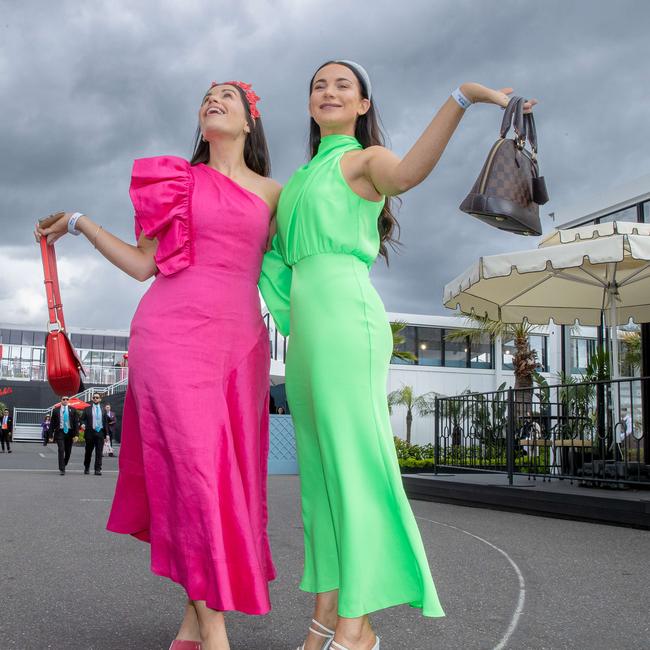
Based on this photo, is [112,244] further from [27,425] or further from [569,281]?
[27,425]

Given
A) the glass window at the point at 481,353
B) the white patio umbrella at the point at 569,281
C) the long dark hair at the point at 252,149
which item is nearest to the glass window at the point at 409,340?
the glass window at the point at 481,353

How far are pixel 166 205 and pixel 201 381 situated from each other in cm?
61

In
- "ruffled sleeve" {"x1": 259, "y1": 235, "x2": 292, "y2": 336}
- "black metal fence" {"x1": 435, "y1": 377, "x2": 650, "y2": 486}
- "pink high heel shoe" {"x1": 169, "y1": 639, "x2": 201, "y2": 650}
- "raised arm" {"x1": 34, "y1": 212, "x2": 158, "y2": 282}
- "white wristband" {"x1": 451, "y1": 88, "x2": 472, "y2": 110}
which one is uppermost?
"white wristband" {"x1": 451, "y1": 88, "x2": 472, "y2": 110}

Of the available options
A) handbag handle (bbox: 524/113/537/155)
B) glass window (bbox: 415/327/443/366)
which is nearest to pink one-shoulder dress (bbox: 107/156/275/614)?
handbag handle (bbox: 524/113/537/155)

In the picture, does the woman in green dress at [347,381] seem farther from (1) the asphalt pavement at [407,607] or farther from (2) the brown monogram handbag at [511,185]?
(1) the asphalt pavement at [407,607]

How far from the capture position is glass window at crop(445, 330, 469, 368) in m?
32.8

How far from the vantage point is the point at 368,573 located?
207 centimetres

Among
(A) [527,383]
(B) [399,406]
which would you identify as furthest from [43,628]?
(B) [399,406]

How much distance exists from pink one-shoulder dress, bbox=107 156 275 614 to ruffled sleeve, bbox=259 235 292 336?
51 mm

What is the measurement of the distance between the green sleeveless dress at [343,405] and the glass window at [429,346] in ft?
98.6

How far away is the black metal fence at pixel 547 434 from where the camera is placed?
26.8 feet

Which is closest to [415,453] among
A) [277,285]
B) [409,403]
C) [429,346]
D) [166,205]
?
[409,403]

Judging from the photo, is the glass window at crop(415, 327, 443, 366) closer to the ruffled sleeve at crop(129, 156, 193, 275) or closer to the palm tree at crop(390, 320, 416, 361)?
the palm tree at crop(390, 320, 416, 361)

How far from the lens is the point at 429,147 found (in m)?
2.03
